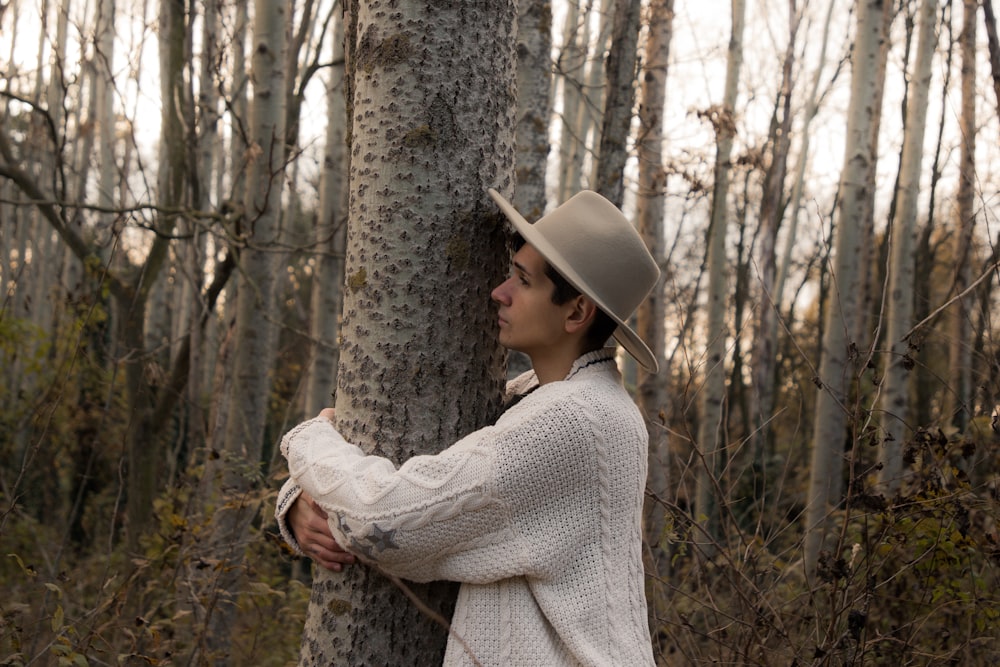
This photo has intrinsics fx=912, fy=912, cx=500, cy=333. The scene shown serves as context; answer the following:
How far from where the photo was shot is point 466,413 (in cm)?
217

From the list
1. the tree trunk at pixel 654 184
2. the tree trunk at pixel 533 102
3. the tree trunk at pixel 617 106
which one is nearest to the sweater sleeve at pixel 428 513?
the tree trunk at pixel 533 102

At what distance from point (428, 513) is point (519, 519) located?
0.21m

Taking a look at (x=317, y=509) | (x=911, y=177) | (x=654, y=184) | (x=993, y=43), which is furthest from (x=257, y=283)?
(x=911, y=177)

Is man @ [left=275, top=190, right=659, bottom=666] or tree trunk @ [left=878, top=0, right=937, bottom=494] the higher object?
tree trunk @ [left=878, top=0, right=937, bottom=494]

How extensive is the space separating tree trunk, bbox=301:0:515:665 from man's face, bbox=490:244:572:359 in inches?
2.8

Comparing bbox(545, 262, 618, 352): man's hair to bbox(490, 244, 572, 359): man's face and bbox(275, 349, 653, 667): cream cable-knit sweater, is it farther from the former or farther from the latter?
bbox(275, 349, 653, 667): cream cable-knit sweater

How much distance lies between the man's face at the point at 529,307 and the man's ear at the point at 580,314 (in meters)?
0.01

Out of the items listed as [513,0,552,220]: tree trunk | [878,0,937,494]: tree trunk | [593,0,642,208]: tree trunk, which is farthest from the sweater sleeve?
[878,0,937,494]: tree trunk

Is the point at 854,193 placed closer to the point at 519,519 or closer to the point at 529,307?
the point at 529,307

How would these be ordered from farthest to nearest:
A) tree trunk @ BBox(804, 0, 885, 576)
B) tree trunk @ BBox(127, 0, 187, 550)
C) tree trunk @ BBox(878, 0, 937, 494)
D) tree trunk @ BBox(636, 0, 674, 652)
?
tree trunk @ BBox(878, 0, 937, 494) < tree trunk @ BBox(804, 0, 885, 576) < tree trunk @ BBox(636, 0, 674, 652) < tree trunk @ BBox(127, 0, 187, 550)

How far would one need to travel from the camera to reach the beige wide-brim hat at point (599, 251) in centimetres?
211

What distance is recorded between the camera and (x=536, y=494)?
6.47 feet

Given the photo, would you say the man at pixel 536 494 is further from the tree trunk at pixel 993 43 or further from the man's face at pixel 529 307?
the tree trunk at pixel 993 43

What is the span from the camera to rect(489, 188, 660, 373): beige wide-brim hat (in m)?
2.11
